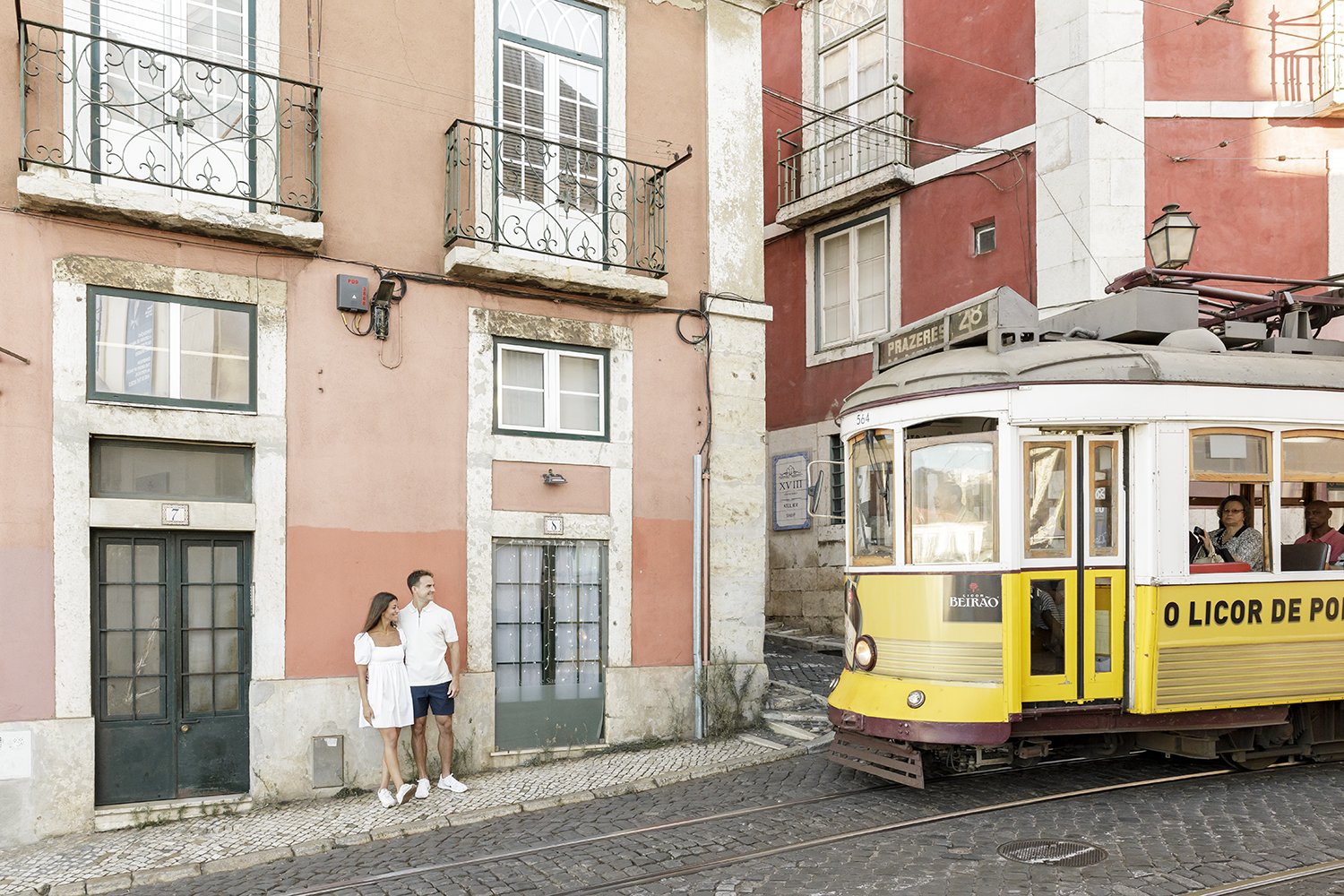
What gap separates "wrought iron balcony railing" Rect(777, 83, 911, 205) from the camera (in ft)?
52.4

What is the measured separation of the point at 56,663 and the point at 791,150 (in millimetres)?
13222

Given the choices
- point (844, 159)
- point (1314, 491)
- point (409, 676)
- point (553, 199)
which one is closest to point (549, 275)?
point (553, 199)

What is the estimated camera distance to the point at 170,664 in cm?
841

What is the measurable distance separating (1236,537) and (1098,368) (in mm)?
1642

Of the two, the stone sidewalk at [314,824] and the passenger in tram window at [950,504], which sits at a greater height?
the passenger in tram window at [950,504]

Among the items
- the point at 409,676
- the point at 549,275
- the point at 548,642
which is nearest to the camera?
the point at 409,676

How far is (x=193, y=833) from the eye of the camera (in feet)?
25.7

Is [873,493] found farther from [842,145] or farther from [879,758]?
[842,145]

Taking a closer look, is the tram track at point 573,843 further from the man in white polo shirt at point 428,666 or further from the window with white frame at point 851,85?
the window with white frame at point 851,85

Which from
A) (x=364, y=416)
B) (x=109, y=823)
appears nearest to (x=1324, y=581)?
(x=364, y=416)

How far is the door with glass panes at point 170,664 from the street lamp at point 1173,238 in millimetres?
8511

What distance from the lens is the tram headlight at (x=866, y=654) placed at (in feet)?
26.1

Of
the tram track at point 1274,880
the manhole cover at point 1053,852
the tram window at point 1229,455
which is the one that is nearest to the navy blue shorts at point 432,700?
the manhole cover at point 1053,852

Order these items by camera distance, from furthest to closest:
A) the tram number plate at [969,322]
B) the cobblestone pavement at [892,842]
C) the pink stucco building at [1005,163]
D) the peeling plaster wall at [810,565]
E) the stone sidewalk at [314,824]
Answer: the peeling plaster wall at [810,565]
the pink stucco building at [1005,163]
the tram number plate at [969,322]
the stone sidewalk at [314,824]
the cobblestone pavement at [892,842]
